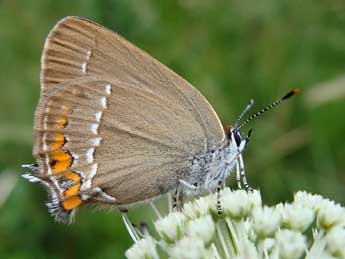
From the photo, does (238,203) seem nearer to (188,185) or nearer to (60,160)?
(188,185)

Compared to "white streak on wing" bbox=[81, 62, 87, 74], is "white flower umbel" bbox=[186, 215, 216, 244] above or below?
below

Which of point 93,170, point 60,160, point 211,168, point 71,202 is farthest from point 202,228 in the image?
point 60,160

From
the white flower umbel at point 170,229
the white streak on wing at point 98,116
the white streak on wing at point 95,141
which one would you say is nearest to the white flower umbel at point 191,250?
the white flower umbel at point 170,229

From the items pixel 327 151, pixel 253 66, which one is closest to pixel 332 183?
pixel 327 151

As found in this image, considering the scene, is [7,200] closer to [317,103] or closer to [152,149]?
[152,149]

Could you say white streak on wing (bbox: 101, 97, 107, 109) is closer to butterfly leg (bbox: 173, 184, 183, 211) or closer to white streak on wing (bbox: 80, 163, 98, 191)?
white streak on wing (bbox: 80, 163, 98, 191)

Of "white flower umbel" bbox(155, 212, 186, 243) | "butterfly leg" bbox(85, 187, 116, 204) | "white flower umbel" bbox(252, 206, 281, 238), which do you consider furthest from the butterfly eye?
"butterfly leg" bbox(85, 187, 116, 204)
